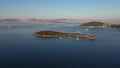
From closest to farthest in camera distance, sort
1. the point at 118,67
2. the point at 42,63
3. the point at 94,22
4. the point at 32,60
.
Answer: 1. the point at 118,67
2. the point at 42,63
3. the point at 32,60
4. the point at 94,22

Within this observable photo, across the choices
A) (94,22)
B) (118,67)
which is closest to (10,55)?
(118,67)

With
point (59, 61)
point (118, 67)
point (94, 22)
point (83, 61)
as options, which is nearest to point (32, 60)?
point (59, 61)

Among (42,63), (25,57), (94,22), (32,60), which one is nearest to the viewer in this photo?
(42,63)

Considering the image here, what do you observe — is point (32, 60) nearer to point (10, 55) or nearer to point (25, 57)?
point (25, 57)

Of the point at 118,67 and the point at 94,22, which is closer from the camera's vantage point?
the point at 118,67

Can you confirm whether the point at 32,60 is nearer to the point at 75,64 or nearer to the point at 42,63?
the point at 42,63

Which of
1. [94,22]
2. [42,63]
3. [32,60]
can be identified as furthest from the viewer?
[94,22]

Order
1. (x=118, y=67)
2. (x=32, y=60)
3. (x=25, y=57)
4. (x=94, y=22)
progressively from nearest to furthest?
(x=118, y=67) < (x=32, y=60) < (x=25, y=57) < (x=94, y=22)

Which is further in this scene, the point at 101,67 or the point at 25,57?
the point at 25,57

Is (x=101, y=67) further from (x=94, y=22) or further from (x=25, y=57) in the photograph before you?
(x=94, y=22)
